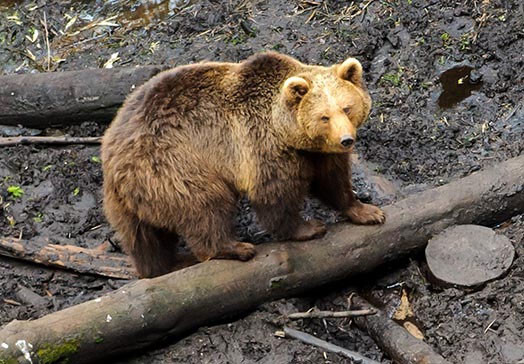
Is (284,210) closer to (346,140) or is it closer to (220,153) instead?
(220,153)

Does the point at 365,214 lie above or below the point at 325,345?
above

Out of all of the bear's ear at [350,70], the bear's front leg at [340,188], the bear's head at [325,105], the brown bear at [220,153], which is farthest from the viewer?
the bear's front leg at [340,188]

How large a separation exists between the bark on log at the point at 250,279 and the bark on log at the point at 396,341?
511mm

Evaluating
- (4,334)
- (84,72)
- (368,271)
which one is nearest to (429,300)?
(368,271)

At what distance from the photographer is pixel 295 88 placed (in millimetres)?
6848

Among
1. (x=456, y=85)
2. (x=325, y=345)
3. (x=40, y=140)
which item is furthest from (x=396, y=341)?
(x=40, y=140)

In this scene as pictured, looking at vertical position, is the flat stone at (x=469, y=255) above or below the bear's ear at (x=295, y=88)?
below

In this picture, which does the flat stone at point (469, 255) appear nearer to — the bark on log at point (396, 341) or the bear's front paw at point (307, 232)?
the bark on log at point (396, 341)

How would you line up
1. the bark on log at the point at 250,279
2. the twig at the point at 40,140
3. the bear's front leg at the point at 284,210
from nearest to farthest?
1. the bark on log at the point at 250,279
2. the bear's front leg at the point at 284,210
3. the twig at the point at 40,140

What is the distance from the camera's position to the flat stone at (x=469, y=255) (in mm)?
7098

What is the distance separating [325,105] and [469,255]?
6.05 feet

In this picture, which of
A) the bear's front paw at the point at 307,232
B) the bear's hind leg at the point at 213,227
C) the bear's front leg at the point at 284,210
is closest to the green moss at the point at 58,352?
the bear's hind leg at the point at 213,227

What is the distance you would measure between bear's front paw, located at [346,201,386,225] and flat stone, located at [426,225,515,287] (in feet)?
1.64

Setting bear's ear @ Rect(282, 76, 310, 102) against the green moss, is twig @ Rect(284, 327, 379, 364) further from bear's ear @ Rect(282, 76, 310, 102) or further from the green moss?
bear's ear @ Rect(282, 76, 310, 102)
